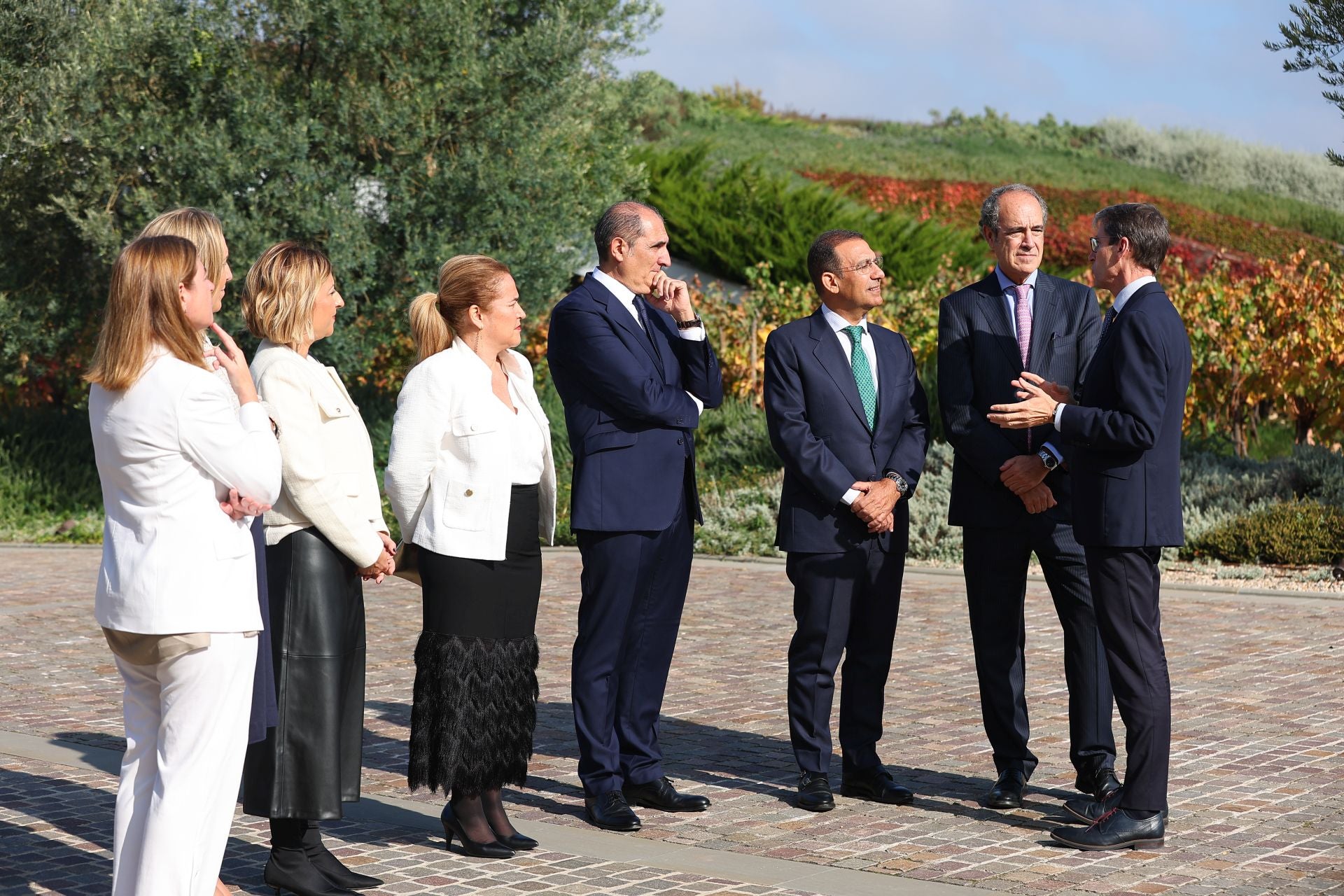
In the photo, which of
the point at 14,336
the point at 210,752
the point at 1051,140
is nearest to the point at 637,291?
the point at 210,752

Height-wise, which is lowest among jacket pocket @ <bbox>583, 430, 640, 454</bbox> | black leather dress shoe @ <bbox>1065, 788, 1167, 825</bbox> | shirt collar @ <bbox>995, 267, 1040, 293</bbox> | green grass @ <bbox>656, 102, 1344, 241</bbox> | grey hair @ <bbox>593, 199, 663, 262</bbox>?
black leather dress shoe @ <bbox>1065, 788, 1167, 825</bbox>

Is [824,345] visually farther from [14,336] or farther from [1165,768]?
[14,336]

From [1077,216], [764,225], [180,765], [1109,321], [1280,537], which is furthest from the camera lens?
[1077,216]

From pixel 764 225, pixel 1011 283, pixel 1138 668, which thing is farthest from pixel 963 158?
pixel 1138 668

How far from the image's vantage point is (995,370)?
19.1 ft

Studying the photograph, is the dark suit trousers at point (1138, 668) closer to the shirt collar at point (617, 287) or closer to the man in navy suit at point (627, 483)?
the man in navy suit at point (627, 483)

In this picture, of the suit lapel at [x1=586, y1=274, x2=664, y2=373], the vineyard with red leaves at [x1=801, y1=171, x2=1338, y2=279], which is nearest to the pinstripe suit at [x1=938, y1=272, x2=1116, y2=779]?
the suit lapel at [x1=586, y1=274, x2=664, y2=373]

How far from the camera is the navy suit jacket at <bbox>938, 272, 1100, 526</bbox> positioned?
573cm

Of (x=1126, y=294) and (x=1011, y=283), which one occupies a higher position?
(x=1011, y=283)

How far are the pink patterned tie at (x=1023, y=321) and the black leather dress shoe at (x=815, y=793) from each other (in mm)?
1734

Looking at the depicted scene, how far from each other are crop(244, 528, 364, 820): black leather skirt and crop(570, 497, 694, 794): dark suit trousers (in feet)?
3.52

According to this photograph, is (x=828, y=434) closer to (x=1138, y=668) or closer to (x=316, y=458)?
(x=1138, y=668)

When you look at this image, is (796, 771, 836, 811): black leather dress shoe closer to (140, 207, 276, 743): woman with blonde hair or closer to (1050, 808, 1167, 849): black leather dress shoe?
(1050, 808, 1167, 849): black leather dress shoe

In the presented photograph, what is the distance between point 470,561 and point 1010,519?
204cm
